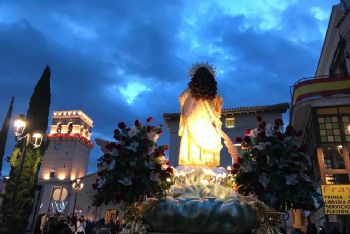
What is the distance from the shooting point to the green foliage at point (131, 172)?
21.4 ft

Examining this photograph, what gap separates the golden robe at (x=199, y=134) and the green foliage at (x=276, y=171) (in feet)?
4.22

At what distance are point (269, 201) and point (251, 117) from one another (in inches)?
1410

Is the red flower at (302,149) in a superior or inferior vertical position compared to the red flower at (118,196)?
superior

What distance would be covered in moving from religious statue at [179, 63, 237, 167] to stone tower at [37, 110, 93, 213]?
49.8 metres

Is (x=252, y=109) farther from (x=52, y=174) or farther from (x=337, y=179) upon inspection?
(x=52, y=174)

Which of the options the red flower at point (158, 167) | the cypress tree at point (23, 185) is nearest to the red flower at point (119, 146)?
the red flower at point (158, 167)

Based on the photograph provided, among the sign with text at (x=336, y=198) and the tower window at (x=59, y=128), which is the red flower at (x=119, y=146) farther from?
the tower window at (x=59, y=128)

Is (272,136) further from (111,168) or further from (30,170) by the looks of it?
(30,170)

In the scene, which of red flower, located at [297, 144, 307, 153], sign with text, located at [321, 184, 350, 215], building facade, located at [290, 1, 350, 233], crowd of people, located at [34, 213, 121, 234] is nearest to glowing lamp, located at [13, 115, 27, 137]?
crowd of people, located at [34, 213, 121, 234]

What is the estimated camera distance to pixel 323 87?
20234 mm

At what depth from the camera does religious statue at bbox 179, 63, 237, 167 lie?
8.41 m

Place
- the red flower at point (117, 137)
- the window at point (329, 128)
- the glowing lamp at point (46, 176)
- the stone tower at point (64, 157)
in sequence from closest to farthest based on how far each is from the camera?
the red flower at point (117, 137) → the window at point (329, 128) → the stone tower at point (64, 157) → the glowing lamp at point (46, 176)

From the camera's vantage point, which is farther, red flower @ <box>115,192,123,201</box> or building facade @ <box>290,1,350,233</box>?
building facade @ <box>290,1,350,233</box>

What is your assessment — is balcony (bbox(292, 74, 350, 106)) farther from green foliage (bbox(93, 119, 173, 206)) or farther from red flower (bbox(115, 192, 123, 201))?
red flower (bbox(115, 192, 123, 201))
